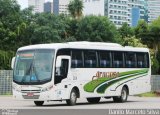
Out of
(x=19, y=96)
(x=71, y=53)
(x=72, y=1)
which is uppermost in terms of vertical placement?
(x=72, y=1)

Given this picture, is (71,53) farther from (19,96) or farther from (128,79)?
(128,79)

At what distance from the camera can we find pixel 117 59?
30.3 meters

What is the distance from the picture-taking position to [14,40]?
65.8 m

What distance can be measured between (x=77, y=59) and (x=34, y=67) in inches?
97.2

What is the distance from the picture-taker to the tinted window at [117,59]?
3006 centimetres

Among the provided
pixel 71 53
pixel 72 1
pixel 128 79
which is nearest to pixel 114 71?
pixel 128 79

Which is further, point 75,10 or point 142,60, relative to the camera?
point 75,10

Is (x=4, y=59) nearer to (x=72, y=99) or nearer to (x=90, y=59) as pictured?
(x=90, y=59)

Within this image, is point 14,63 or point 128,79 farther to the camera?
point 128,79

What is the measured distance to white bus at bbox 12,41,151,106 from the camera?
25.4m

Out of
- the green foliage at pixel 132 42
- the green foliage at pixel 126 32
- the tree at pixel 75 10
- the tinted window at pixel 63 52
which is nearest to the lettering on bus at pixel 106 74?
the tinted window at pixel 63 52

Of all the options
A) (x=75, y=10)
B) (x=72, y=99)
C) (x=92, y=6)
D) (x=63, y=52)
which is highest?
(x=92, y=6)

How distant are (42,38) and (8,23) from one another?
5132 millimetres

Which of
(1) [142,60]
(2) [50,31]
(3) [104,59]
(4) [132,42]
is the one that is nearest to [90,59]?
(3) [104,59]
